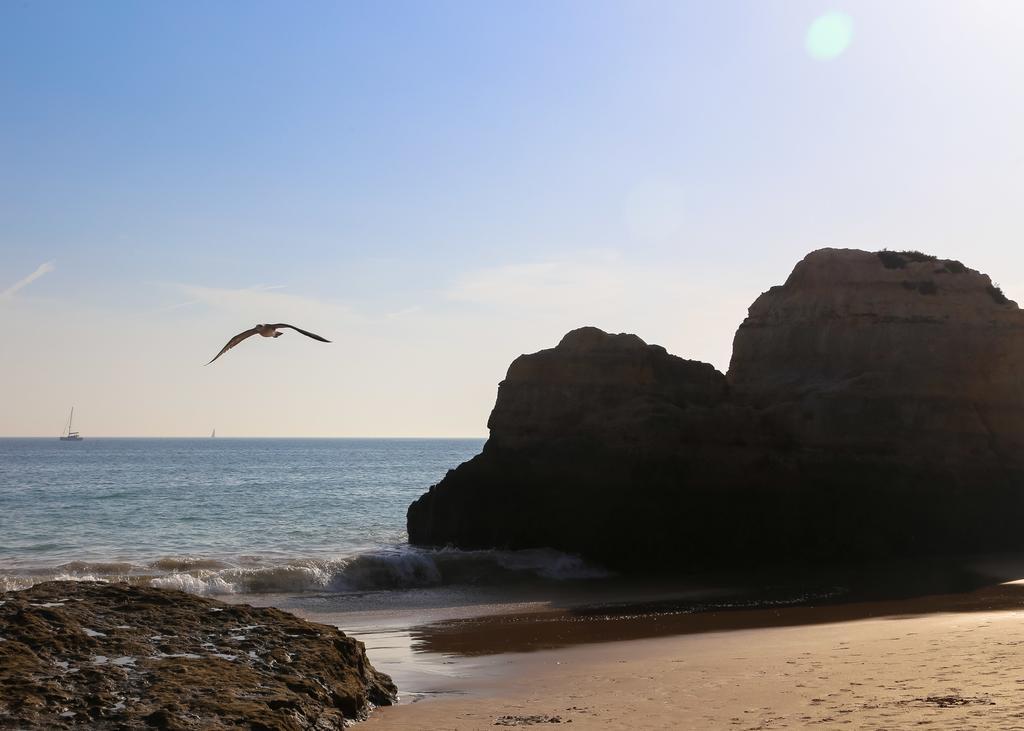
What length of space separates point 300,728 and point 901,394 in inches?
866

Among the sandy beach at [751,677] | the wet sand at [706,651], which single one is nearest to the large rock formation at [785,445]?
the wet sand at [706,651]

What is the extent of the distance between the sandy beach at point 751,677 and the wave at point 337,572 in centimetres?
691

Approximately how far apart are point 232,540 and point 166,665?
2654 centimetres

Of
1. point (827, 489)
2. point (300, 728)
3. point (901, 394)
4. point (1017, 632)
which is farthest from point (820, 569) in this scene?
point (300, 728)

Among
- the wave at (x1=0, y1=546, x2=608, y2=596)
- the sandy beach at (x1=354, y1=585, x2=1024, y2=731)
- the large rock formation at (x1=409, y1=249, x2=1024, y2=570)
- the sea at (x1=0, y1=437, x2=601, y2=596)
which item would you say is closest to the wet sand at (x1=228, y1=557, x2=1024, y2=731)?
the sandy beach at (x1=354, y1=585, x2=1024, y2=731)

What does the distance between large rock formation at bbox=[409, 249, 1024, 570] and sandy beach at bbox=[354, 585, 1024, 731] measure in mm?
8837

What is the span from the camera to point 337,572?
23672 millimetres

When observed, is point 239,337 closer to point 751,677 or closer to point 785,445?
point 751,677

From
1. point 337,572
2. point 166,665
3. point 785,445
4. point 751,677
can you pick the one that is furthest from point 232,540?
point 166,665

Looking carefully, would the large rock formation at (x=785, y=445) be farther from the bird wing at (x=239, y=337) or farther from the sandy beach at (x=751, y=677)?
the bird wing at (x=239, y=337)

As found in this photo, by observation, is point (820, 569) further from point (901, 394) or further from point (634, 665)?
point (634, 665)

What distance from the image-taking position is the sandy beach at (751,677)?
8.85m

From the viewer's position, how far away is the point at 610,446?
2631 centimetres

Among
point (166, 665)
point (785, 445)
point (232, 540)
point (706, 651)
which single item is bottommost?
point (232, 540)
